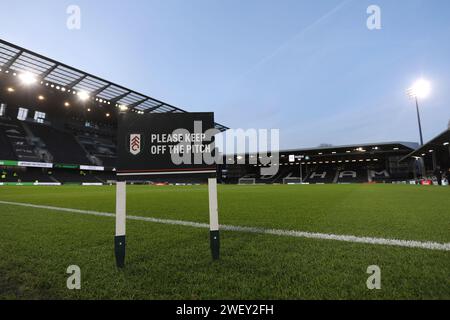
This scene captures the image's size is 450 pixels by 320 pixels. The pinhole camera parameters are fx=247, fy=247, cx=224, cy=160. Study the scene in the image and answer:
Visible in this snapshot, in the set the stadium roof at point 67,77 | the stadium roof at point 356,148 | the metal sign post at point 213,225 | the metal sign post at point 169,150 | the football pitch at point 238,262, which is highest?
the stadium roof at point 67,77

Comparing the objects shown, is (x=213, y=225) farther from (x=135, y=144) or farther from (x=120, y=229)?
(x=135, y=144)

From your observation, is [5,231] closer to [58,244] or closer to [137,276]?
[58,244]

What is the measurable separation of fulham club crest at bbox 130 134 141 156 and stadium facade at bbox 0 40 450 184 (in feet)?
86.7

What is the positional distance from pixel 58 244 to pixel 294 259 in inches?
111

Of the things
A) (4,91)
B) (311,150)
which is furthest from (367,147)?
(4,91)

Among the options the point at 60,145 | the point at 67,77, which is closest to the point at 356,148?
the point at 67,77

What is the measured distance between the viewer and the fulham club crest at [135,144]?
8.06ft

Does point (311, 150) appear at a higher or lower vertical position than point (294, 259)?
higher

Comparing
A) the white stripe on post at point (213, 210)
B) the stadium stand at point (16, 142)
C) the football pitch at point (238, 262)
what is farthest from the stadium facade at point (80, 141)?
the white stripe on post at point (213, 210)

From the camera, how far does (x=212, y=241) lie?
7.95 ft

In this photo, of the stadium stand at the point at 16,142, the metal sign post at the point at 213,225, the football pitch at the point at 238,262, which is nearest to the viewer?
the football pitch at the point at 238,262

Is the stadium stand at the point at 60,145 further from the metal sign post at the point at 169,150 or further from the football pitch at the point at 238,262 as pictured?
the metal sign post at the point at 169,150

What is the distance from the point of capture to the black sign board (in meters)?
2.46
